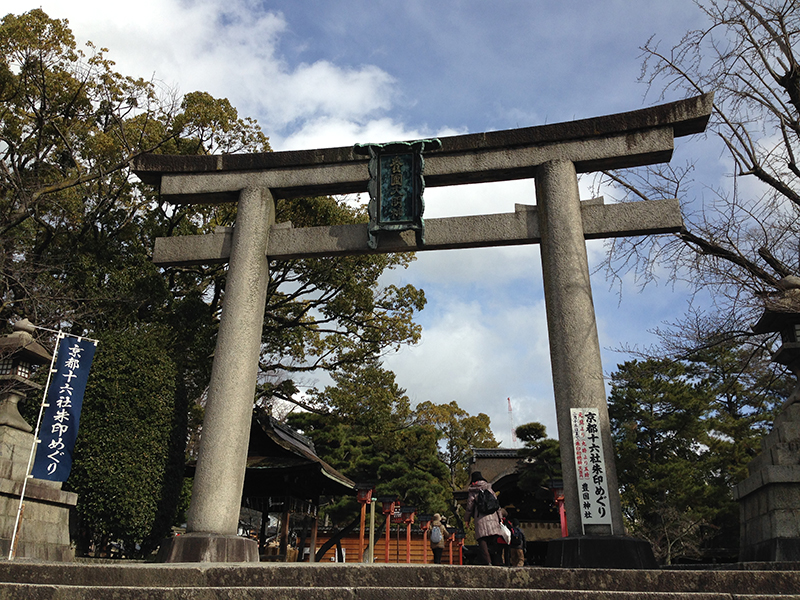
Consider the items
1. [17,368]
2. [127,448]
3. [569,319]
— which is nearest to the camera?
[569,319]

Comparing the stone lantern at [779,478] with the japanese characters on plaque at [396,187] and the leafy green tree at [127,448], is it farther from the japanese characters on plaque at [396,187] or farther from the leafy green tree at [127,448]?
the leafy green tree at [127,448]

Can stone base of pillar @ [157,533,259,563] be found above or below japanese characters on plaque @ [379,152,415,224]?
below

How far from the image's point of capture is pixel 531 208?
8555 millimetres

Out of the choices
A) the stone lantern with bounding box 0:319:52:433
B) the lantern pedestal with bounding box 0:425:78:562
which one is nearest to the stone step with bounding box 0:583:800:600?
the lantern pedestal with bounding box 0:425:78:562

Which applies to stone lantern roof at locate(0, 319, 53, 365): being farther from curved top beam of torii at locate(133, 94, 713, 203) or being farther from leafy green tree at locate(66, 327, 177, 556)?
curved top beam of torii at locate(133, 94, 713, 203)

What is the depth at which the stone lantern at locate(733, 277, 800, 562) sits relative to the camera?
610 centimetres

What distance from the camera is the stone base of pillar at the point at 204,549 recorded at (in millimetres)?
7070

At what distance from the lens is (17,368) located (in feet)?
25.1

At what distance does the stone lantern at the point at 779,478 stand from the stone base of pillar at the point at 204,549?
5.95m

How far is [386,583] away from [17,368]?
6460 mm

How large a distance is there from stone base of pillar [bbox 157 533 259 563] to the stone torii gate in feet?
0.05

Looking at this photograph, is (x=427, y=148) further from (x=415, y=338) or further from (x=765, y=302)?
(x=415, y=338)

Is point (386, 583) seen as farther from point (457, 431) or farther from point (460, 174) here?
point (457, 431)

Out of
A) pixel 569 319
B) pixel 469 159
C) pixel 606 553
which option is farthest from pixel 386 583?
pixel 469 159
